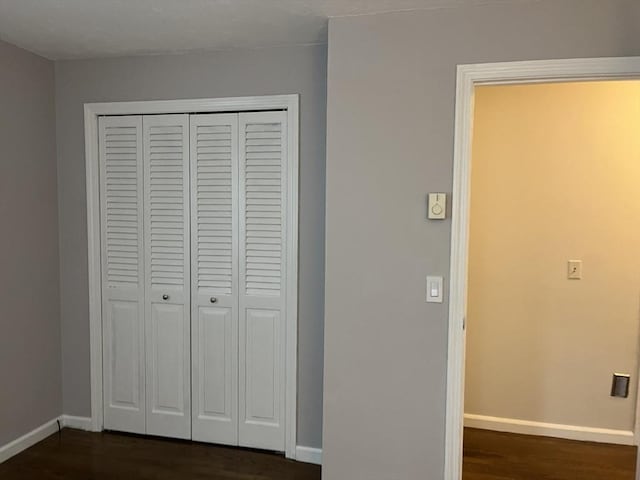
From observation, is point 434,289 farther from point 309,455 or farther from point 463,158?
point 309,455

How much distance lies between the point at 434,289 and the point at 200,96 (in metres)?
1.79

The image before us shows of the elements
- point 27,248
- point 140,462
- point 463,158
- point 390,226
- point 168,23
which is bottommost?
point 140,462

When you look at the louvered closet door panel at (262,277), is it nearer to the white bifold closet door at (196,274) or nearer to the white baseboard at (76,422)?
the white bifold closet door at (196,274)

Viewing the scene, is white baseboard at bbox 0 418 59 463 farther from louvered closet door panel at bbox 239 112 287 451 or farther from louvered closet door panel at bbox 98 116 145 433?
louvered closet door panel at bbox 239 112 287 451

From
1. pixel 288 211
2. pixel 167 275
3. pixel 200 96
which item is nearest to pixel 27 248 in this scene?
pixel 167 275

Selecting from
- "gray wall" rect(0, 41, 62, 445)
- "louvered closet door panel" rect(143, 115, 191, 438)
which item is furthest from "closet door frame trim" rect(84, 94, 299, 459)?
"gray wall" rect(0, 41, 62, 445)

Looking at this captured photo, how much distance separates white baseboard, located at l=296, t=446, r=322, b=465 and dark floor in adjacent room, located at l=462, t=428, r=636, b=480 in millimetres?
834

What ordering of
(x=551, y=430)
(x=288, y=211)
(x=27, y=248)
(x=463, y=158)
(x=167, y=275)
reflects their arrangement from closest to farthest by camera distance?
(x=463, y=158) < (x=288, y=211) < (x=27, y=248) < (x=167, y=275) < (x=551, y=430)

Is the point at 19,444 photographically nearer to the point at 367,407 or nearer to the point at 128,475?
the point at 128,475

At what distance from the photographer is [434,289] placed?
2.31m

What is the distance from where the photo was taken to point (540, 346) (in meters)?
3.23

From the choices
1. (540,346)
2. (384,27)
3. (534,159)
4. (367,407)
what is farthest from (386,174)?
(540,346)

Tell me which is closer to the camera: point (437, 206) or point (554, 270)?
point (437, 206)

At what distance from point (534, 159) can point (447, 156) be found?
3.96ft
